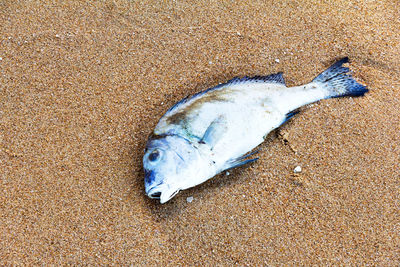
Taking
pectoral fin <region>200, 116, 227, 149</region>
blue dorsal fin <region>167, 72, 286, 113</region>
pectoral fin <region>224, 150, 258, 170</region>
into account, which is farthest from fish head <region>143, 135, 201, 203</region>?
blue dorsal fin <region>167, 72, 286, 113</region>

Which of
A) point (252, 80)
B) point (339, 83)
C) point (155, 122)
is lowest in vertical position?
point (155, 122)

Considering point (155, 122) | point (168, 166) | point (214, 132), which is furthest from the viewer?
point (155, 122)

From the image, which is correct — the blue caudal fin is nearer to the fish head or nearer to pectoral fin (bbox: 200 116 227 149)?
pectoral fin (bbox: 200 116 227 149)

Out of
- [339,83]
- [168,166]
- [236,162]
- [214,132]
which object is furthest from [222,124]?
[339,83]

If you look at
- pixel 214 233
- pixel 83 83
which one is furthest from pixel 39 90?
pixel 214 233

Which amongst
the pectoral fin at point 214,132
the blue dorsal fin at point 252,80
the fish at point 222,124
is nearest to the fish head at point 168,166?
the fish at point 222,124

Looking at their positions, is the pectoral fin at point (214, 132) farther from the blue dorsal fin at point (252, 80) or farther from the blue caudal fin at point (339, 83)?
the blue caudal fin at point (339, 83)

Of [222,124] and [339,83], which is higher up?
[339,83]

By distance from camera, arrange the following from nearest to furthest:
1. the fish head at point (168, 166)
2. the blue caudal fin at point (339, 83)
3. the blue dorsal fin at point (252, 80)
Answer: the fish head at point (168, 166) < the blue dorsal fin at point (252, 80) < the blue caudal fin at point (339, 83)

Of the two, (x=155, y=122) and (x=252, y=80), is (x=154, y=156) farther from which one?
(x=252, y=80)
